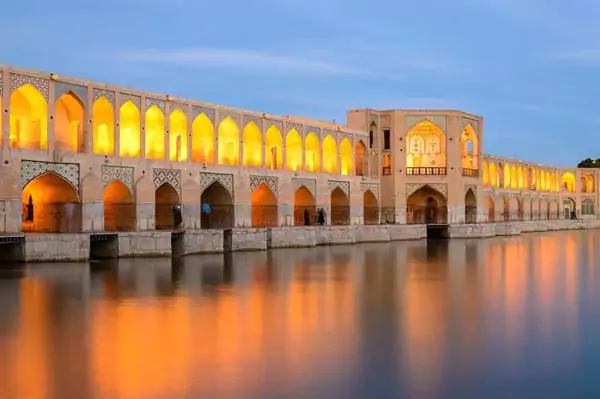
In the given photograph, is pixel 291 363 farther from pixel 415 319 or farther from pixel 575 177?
pixel 575 177

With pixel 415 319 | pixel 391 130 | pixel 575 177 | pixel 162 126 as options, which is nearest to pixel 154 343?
pixel 415 319

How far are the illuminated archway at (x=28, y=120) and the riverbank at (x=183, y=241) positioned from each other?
281 cm

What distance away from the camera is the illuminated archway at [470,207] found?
35938mm

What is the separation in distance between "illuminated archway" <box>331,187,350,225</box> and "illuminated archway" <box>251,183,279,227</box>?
4393mm

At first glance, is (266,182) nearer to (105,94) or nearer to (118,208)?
(118,208)

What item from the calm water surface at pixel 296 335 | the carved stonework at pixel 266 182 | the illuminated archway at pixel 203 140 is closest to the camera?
the calm water surface at pixel 296 335

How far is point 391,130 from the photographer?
33375mm

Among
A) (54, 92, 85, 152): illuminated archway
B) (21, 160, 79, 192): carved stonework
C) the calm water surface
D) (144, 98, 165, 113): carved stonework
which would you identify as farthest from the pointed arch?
the calm water surface

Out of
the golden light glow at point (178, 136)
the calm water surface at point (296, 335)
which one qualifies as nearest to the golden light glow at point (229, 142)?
the golden light glow at point (178, 136)

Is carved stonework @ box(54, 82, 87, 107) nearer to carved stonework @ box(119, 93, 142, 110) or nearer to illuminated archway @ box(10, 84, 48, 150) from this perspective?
illuminated archway @ box(10, 84, 48, 150)

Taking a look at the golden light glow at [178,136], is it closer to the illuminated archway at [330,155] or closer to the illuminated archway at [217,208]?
the illuminated archway at [217,208]

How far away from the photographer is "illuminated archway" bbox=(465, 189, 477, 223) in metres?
35.9

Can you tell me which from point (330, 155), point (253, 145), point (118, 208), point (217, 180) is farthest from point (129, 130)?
point (330, 155)

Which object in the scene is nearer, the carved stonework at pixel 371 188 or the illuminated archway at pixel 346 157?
the illuminated archway at pixel 346 157
